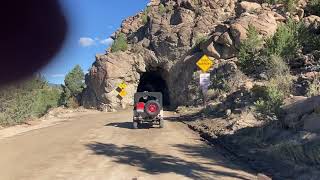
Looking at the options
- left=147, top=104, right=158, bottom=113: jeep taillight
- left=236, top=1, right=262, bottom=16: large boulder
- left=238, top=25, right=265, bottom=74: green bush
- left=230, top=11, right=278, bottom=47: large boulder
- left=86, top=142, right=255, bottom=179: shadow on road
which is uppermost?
left=236, top=1, right=262, bottom=16: large boulder

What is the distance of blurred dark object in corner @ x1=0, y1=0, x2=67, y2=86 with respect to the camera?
213cm

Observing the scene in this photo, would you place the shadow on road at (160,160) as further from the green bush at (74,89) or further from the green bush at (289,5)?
the green bush at (74,89)

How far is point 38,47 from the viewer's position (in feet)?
7.89

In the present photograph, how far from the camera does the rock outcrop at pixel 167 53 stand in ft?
159

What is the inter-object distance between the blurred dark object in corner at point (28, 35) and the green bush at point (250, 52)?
29.8m

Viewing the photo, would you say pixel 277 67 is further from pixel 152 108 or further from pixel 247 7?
pixel 247 7

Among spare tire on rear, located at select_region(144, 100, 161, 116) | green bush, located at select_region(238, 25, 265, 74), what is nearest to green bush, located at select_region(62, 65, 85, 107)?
green bush, located at select_region(238, 25, 265, 74)

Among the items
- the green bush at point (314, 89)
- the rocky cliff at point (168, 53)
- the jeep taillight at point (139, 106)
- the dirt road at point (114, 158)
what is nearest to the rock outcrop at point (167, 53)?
the rocky cliff at point (168, 53)

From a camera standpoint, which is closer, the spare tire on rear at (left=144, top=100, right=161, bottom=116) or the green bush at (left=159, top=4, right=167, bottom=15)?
the spare tire on rear at (left=144, top=100, right=161, bottom=116)

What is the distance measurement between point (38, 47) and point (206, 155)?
13.1 meters

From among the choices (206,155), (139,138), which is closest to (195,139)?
(139,138)

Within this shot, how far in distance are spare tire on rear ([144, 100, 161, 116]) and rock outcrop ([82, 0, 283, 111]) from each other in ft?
63.1

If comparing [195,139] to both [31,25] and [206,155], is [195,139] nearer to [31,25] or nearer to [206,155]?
→ [206,155]

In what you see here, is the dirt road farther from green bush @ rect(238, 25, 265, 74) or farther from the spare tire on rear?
green bush @ rect(238, 25, 265, 74)
